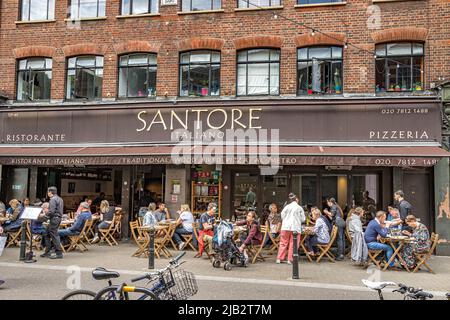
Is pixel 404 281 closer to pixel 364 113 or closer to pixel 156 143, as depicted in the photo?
pixel 364 113

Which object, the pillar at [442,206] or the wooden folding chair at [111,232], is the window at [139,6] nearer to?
the wooden folding chair at [111,232]

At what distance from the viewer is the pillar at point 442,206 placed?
12680 millimetres

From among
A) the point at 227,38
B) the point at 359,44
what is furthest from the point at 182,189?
the point at 359,44

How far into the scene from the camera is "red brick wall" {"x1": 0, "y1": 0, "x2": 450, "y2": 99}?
44.1ft

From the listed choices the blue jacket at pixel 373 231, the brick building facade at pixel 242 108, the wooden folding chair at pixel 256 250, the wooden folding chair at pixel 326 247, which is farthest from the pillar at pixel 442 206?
the wooden folding chair at pixel 256 250

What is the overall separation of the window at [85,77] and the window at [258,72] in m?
5.28

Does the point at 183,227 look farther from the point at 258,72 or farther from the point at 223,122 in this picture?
the point at 258,72

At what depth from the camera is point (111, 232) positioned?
14266 mm

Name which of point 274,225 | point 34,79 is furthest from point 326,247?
point 34,79

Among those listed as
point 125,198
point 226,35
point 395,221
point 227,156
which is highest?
point 226,35

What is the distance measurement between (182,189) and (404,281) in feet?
26.4

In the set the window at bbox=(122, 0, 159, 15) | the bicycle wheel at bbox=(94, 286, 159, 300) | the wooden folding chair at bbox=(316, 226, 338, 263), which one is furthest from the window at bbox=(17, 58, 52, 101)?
the bicycle wheel at bbox=(94, 286, 159, 300)

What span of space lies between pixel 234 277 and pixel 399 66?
904 cm

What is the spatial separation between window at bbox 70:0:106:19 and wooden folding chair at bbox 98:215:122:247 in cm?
769
